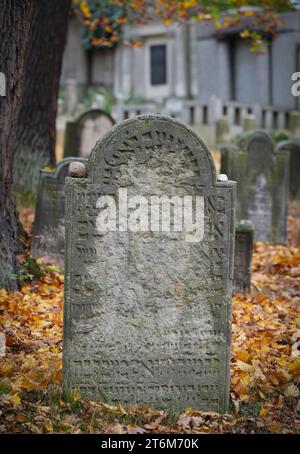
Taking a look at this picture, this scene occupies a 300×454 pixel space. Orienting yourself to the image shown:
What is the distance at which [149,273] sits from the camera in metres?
5.18

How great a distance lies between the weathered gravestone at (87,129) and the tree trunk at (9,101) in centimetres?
446

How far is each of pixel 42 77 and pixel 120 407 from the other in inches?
270

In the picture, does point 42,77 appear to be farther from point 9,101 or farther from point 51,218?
point 9,101

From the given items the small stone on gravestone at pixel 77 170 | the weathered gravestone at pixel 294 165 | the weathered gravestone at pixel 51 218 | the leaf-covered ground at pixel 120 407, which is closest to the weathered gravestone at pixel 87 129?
the weathered gravestone at pixel 51 218

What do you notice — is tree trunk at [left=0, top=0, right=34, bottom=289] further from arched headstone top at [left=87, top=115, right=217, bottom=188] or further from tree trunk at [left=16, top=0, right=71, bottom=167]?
tree trunk at [left=16, top=0, right=71, bottom=167]

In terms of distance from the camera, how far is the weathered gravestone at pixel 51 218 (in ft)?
28.6

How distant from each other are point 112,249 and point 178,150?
0.83 metres

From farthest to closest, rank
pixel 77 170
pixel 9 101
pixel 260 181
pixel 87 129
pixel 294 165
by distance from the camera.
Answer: pixel 294 165
pixel 87 129
pixel 260 181
pixel 9 101
pixel 77 170

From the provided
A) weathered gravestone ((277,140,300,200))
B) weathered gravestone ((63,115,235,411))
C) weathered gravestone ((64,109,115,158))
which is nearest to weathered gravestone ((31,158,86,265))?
weathered gravestone ((64,109,115,158))

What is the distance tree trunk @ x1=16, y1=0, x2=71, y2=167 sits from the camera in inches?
425

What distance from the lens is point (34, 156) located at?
11.1m

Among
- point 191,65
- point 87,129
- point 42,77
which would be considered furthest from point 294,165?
point 191,65

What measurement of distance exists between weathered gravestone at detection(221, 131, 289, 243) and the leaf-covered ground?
11.4 feet
